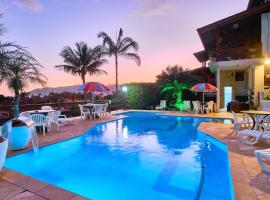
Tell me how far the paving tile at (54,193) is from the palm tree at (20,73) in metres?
5.47

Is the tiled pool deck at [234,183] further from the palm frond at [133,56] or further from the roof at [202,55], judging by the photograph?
the palm frond at [133,56]

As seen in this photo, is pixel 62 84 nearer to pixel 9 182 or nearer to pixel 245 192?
pixel 9 182

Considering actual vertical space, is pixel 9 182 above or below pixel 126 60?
below

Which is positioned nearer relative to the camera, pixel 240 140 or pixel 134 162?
pixel 134 162

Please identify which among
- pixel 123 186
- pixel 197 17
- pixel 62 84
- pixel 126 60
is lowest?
pixel 123 186

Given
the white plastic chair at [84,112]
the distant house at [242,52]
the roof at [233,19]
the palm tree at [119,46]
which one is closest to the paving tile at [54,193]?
the white plastic chair at [84,112]

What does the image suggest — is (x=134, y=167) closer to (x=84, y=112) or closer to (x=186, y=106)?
(x=84, y=112)

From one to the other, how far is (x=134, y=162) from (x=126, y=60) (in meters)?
17.7

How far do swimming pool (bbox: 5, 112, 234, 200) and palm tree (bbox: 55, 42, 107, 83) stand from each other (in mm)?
15039

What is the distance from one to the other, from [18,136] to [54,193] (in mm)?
3261

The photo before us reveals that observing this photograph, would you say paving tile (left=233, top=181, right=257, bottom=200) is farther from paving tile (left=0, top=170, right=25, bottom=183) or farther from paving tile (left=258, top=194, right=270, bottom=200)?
A: paving tile (left=0, top=170, right=25, bottom=183)

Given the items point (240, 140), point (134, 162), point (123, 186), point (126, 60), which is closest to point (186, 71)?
point (126, 60)

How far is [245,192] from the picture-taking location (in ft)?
10.6

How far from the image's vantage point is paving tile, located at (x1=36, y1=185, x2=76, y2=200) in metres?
3.23
